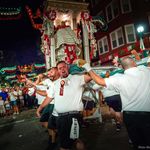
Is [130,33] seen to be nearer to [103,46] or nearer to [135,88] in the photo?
[103,46]

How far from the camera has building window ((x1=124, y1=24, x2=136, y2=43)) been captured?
22.6 metres

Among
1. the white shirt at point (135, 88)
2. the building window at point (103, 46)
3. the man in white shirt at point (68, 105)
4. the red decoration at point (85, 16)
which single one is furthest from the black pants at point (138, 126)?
the building window at point (103, 46)

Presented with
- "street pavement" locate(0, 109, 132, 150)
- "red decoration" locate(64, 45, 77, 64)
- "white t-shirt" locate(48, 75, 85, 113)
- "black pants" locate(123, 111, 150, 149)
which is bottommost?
"street pavement" locate(0, 109, 132, 150)

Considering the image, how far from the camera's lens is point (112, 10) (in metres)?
24.8

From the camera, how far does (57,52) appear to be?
16.6m

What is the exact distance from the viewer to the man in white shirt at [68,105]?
13.6 feet

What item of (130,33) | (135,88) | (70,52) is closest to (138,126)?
(135,88)

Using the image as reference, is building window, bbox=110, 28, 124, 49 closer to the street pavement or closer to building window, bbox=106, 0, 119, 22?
building window, bbox=106, 0, 119, 22

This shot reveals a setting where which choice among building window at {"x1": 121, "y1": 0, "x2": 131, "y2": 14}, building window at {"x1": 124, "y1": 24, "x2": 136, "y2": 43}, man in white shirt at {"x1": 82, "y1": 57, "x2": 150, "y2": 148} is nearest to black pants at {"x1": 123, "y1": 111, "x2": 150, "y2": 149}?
man in white shirt at {"x1": 82, "y1": 57, "x2": 150, "y2": 148}

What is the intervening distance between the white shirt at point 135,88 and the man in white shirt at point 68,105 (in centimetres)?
117

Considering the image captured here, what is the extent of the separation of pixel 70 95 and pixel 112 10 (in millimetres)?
22650

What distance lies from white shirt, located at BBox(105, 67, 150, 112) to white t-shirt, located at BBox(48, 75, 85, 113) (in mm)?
1160

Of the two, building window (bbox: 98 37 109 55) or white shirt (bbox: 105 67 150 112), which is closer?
white shirt (bbox: 105 67 150 112)

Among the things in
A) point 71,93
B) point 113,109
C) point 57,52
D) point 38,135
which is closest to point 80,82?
point 71,93
